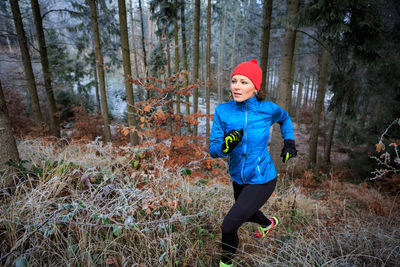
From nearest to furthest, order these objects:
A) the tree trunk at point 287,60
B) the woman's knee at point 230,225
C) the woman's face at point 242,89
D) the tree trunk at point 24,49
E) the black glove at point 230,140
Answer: the black glove at point 230,140, the woman's knee at point 230,225, the woman's face at point 242,89, the tree trunk at point 287,60, the tree trunk at point 24,49

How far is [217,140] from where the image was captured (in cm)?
181

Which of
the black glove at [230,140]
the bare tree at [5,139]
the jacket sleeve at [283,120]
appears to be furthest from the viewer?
the bare tree at [5,139]

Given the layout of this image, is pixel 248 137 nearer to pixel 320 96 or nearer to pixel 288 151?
pixel 288 151

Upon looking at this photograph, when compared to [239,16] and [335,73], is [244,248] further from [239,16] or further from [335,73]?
[239,16]

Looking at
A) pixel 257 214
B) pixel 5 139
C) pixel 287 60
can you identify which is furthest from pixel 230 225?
pixel 287 60

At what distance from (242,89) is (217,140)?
1.78ft

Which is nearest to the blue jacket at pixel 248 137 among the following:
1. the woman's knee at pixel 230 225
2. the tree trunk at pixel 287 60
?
the woman's knee at pixel 230 225

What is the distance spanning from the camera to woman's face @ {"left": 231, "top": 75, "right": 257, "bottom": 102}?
5.95 feet

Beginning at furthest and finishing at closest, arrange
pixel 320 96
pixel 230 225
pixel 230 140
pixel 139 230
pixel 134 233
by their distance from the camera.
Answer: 1. pixel 320 96
2. pixel 134 233
3. pixel 139 230
4. pixel 230 225
5. pixel 230 140

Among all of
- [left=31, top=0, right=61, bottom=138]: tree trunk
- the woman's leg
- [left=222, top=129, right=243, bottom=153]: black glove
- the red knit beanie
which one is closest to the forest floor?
the woman's leg

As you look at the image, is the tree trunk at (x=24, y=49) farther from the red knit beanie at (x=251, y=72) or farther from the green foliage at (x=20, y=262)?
the red knit beanie at (x=251, y=72)

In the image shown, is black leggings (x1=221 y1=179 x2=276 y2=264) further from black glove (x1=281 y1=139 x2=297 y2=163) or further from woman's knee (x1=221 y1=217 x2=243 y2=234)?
black glove (x1=281 y1=139 x2=297 y2=163)

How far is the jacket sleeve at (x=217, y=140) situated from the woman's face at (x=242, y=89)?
265mm

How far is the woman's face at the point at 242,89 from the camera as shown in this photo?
1.81m
